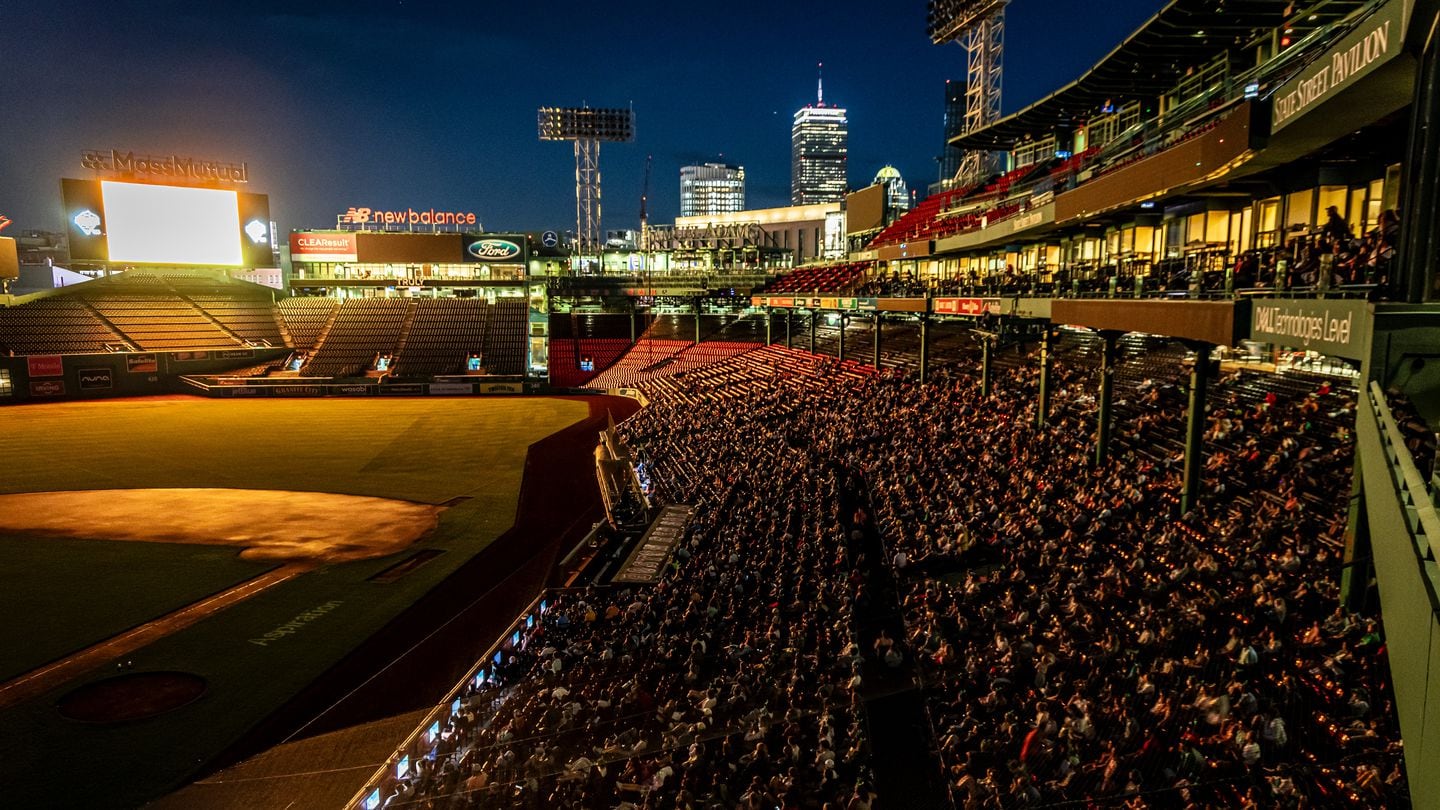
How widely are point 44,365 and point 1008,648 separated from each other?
5877 centimetres

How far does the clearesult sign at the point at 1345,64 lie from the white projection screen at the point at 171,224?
6652 centimetres

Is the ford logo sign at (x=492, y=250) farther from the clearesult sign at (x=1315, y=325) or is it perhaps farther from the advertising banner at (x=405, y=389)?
the clearesult sign at (x=1315, y=325)

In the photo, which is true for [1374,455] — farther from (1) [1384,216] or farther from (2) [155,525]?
(2) [155,525]

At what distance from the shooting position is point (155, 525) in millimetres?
20578

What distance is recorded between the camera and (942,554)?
1274cm

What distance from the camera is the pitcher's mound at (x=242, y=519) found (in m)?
19.2

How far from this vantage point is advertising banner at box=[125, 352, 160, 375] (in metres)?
48.7

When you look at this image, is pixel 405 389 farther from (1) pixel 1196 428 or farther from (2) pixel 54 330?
(1) pixel 1196 428

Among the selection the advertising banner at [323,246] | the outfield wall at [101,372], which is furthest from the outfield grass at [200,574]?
the advertising banner at [323,246]

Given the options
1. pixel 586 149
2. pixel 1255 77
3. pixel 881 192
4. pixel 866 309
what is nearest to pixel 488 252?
pixel 586 149

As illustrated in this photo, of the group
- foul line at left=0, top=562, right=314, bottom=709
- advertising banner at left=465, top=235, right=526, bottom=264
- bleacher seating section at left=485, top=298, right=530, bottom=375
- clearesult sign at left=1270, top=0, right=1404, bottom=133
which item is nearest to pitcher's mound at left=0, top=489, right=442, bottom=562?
foul line at left=0, top=562, right=314, bottom=709

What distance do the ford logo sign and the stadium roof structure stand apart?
46.7m

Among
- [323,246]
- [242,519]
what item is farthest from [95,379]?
[242,519]

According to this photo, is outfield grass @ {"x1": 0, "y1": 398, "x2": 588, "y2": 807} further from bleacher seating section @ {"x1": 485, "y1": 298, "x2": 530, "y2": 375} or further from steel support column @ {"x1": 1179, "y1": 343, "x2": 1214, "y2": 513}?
bleacher seating section @ {"x1": 485, "y1": 298, "x2": 530, "y2": 375}
